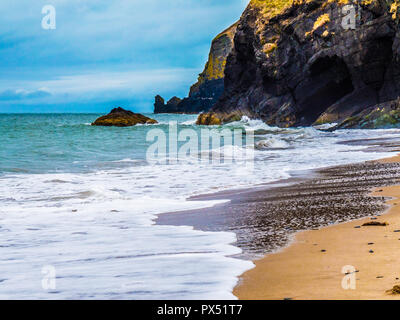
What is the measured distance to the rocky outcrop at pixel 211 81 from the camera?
10188 cm

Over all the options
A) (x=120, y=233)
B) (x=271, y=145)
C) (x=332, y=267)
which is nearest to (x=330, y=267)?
(x=332, y=267)

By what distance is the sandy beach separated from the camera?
3.02m

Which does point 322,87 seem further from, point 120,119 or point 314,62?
point 120,119

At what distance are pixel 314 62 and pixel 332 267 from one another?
33.8 metres

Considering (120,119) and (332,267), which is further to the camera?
(120,119)

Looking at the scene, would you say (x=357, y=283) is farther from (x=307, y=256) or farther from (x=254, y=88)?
(x=254, y=88)

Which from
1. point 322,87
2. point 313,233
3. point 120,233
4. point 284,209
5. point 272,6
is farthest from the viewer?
point 272,6

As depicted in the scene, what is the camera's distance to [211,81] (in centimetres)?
11181

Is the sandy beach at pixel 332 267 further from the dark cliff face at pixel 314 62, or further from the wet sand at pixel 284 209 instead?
the dark cliff face at pixel 314 62

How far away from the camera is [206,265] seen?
394cm

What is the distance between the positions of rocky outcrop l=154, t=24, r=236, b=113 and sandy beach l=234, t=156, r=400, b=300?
94.9 metres

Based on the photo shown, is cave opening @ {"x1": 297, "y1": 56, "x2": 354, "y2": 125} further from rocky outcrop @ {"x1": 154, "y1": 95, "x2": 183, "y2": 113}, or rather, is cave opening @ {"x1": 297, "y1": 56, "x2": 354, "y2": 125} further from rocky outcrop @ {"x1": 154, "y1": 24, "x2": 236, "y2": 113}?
rocky outcrop @ {"x1": 154, "y1": 95, "x2": 183, "y2": 113}

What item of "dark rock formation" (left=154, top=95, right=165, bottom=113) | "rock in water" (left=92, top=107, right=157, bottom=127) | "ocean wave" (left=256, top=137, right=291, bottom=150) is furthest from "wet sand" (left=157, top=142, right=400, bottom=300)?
"dark rock formation" (left=154, top=95, right=165, bottom=113)

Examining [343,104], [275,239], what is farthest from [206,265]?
[343,104]
